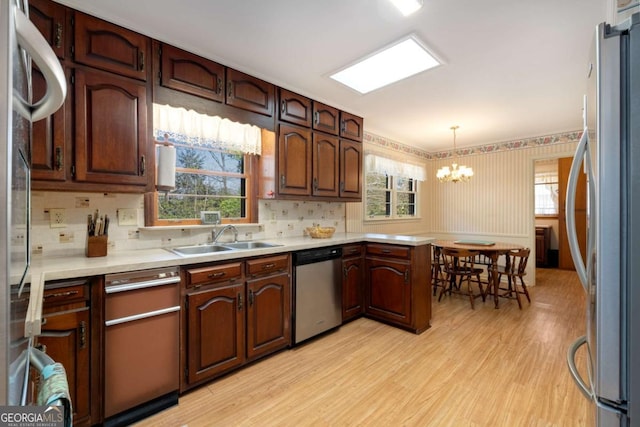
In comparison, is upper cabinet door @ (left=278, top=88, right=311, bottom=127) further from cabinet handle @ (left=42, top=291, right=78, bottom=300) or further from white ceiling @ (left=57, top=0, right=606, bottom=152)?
cabinet handle @ (left=42, top=291, right=78, bottom=300)

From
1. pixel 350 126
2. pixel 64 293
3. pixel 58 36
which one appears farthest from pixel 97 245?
pixel 350 126

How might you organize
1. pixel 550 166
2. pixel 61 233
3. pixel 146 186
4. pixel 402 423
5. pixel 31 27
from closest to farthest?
pixel 31 27
pixel 402 423
pixel 61 233
pixel 146 186
pixel 550 166

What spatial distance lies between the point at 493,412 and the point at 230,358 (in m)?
1.77

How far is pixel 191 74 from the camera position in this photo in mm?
2193

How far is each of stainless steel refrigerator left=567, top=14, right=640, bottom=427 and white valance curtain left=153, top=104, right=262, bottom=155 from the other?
7.93ft

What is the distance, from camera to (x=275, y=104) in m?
2.78

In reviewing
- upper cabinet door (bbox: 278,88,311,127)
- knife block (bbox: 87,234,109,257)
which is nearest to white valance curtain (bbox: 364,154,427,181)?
upper cabinet door (bbox: 278,88,311,127)

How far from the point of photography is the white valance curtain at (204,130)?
2.24 meters

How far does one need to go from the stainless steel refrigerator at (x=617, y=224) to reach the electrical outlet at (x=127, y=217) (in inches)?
102

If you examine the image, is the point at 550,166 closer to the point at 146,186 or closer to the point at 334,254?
the point at 334,254

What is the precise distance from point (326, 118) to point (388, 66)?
97 centimetres

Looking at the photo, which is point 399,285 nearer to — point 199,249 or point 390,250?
point 390,250

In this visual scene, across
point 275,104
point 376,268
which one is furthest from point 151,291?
point 376,268

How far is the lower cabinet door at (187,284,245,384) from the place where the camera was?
6.20 ft
